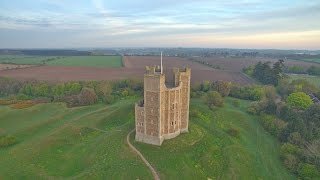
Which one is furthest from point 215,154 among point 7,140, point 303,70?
point 303,70

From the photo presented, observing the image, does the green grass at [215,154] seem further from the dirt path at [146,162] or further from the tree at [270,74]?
the tree at [270,74]

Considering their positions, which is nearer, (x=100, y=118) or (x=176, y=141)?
(x=176, y=141)

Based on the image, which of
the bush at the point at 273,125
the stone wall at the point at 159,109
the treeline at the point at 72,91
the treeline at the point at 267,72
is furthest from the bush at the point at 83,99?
the treeline at the point at 267,72

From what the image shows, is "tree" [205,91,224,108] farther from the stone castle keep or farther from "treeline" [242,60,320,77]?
"treeline" [242,60,320,77]

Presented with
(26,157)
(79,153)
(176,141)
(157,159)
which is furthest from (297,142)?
(26,157)

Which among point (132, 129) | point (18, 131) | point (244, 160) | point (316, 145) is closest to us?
point (244, 160)

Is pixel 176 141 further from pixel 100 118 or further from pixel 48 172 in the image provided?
pixel 100 118

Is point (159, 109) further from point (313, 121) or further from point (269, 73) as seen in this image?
point (269, 73)
